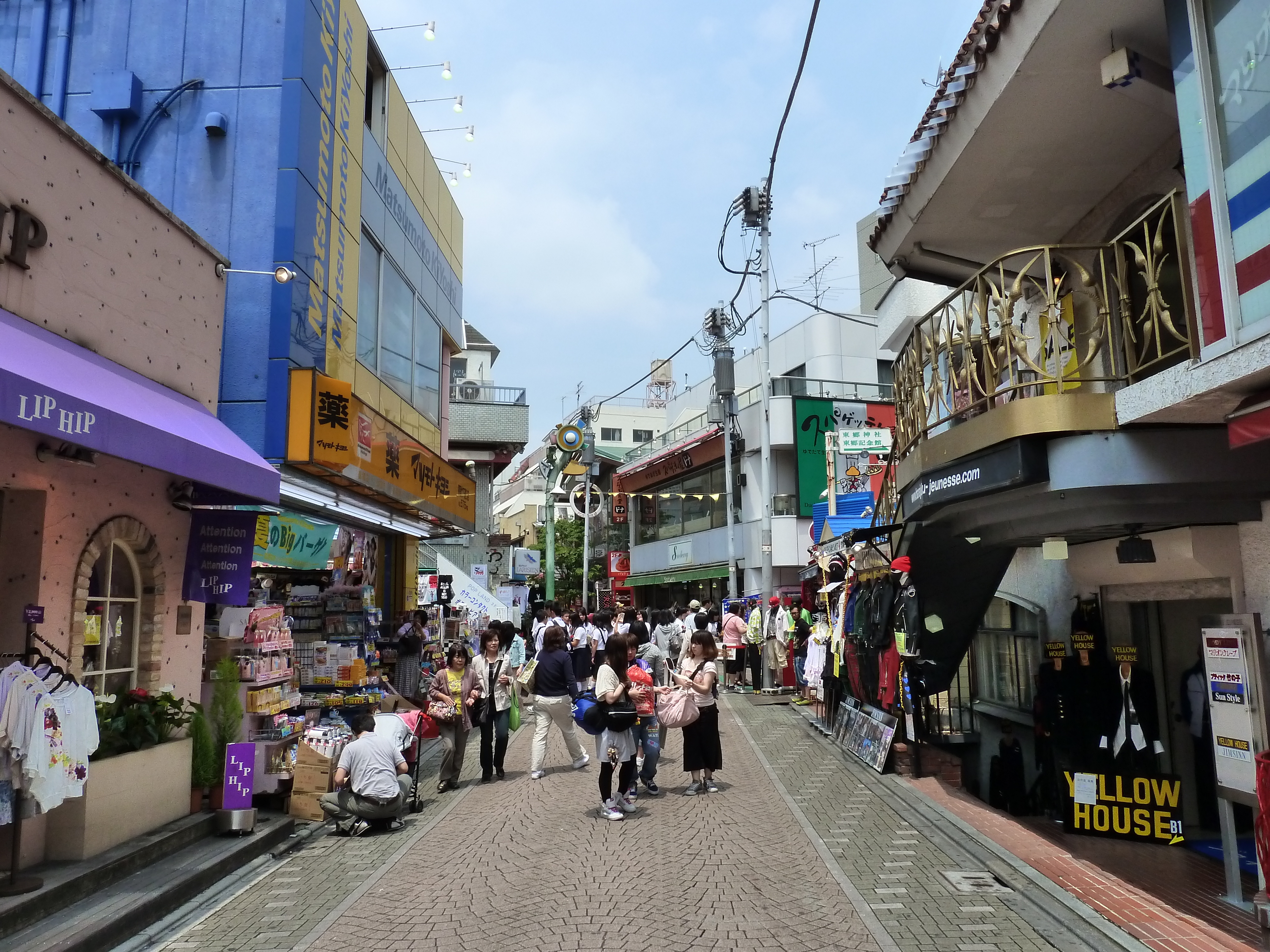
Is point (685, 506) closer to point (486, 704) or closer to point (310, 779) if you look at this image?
point (486, 704)

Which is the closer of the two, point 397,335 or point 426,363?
point 397,335

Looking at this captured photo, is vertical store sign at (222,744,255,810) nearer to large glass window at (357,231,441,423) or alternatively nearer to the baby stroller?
the baby stroller

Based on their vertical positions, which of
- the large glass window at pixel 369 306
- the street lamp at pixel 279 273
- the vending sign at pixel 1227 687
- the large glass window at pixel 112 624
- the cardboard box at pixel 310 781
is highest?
the large glass window at pixel 369 306

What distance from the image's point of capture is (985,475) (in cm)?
716

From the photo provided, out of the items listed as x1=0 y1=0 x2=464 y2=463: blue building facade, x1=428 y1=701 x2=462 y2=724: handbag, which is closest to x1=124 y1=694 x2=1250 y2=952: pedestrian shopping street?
x1=428 y1=701 x2=462 y2=724: handbag

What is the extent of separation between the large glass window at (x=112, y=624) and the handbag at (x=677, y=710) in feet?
16.6

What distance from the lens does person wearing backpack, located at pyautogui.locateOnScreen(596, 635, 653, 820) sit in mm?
9148

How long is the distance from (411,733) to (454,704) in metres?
1.15

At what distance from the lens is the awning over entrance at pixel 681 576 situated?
3288 cm

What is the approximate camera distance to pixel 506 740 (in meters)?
11.4

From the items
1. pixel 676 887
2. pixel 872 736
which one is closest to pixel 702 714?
pixel 872 736

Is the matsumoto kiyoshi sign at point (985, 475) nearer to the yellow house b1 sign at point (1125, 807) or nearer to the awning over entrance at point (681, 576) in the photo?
the yellow house b1 sign at point (1125, 807)

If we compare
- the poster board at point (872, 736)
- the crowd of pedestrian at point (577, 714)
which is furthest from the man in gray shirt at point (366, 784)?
the poster board at point (872, 736)

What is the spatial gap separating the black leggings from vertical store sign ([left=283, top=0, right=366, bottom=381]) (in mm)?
6054
